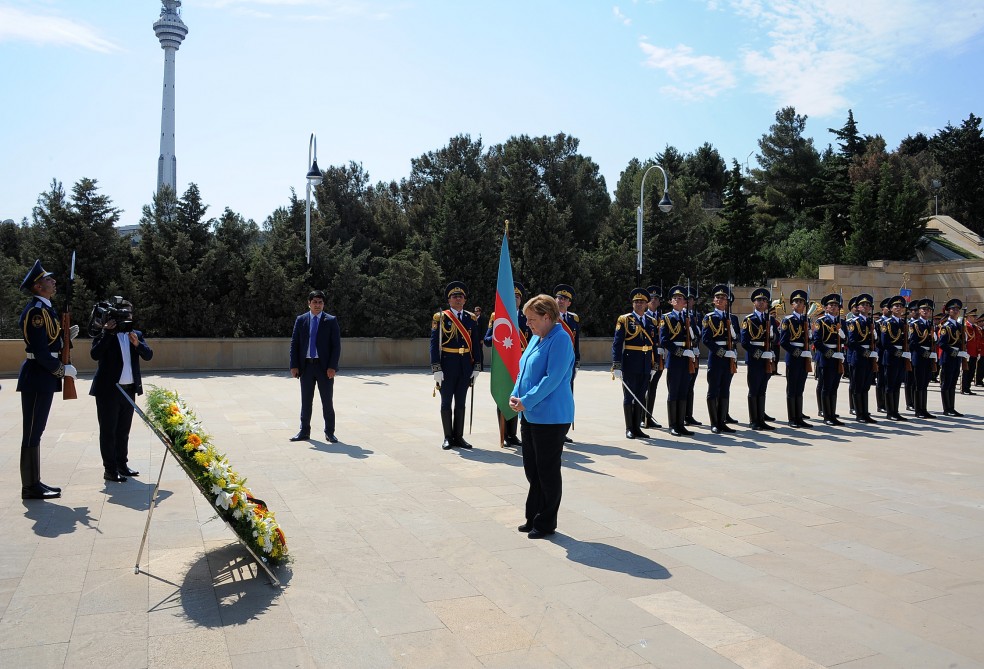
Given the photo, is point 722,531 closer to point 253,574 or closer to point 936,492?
point 936,492

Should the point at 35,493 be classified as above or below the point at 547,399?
below

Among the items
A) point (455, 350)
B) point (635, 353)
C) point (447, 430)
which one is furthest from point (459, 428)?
point (635, 353)

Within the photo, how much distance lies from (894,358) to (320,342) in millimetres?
10476

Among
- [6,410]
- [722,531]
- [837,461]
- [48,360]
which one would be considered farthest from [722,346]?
[6,410]

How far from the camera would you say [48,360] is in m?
7.20

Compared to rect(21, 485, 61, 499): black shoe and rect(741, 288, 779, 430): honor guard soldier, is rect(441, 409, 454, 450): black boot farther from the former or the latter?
rect(741, 288, 779, 430): honor guard soldier

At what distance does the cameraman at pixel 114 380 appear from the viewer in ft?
26.1

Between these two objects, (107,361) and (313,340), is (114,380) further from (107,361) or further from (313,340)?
(313,340)

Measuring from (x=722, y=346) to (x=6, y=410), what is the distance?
12910 mm

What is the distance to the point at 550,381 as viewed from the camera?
19.0 feet

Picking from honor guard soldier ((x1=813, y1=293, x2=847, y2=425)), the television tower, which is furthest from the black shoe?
the television tower

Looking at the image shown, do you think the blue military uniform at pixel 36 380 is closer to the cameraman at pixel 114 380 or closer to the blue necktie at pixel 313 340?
the cameraman at pixel 114 380

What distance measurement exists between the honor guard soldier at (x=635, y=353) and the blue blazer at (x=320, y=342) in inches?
164

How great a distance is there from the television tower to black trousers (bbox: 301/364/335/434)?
8253 centimetres
